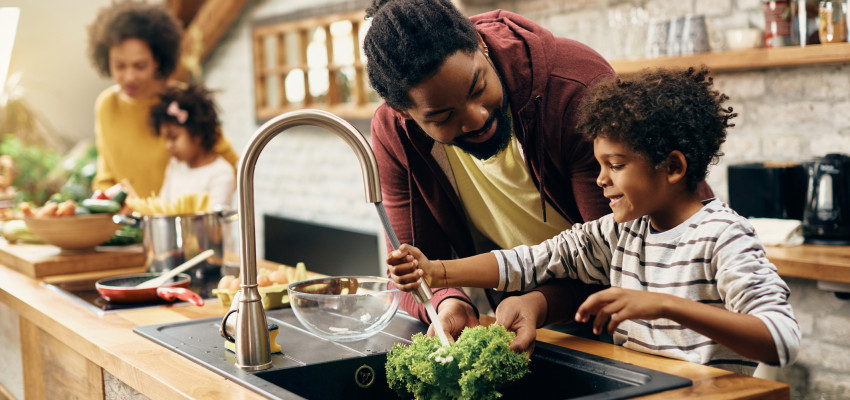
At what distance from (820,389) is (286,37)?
5028mm

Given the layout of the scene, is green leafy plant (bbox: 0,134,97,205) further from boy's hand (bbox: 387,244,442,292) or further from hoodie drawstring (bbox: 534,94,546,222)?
boy's hand (bbox: 387,244,442,292)

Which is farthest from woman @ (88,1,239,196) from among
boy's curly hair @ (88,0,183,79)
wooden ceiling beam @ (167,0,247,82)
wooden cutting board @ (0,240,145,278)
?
wooden ceiling beam @ (167,0,247,82)

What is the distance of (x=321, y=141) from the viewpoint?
253 inches

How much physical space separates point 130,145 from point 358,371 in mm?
2924

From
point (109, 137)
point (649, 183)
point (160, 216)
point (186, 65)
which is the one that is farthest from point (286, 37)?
point (649, 183)

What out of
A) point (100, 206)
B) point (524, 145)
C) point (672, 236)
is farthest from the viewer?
point (100, 206)

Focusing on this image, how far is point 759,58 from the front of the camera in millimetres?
3363

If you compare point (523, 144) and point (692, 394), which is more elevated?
point (523, 144)

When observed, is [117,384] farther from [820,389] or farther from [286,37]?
[286,37]

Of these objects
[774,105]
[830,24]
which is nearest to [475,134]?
[830,24]

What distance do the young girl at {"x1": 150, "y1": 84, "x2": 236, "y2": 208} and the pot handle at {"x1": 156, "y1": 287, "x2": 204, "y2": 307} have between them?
1.74 metres

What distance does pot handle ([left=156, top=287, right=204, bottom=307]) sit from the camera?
197 cm

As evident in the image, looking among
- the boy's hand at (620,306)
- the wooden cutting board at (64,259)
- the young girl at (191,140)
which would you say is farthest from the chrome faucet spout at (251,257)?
the young girl at (191,140)

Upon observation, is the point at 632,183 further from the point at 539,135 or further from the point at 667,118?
the point at 539,135
